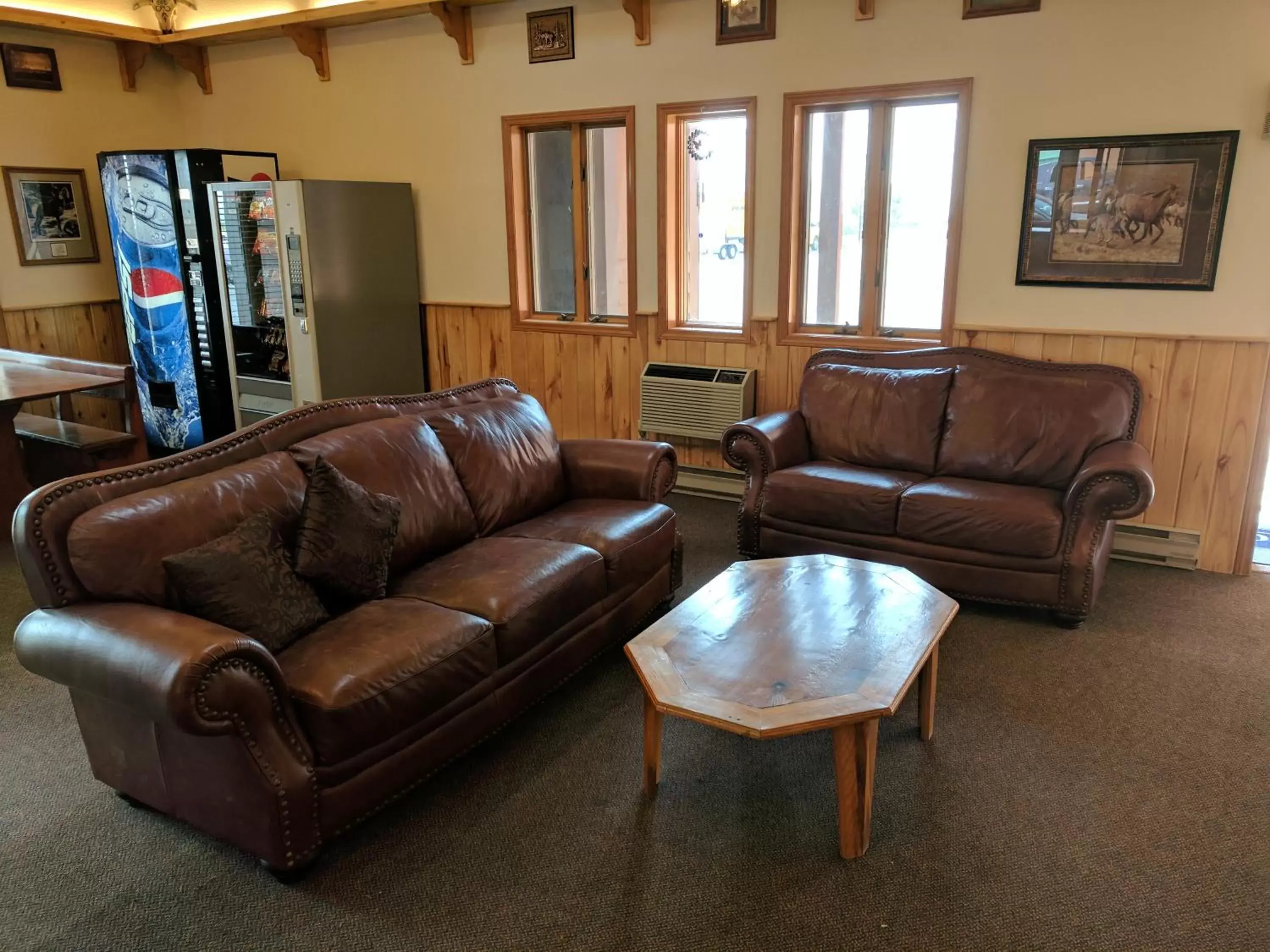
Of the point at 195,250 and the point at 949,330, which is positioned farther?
the point at 195,250

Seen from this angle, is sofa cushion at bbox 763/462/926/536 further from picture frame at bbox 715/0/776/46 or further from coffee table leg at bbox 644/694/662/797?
picture frame at bbox 715/0/776/46

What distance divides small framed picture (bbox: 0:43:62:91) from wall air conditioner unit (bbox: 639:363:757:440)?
4.30 meters

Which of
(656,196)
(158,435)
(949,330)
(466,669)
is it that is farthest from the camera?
(158,435)

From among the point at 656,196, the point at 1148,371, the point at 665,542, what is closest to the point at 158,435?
the point at 656,196

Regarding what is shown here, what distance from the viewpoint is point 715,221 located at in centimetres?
485

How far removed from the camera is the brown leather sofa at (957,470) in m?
3.26

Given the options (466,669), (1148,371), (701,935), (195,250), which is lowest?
(701,935)

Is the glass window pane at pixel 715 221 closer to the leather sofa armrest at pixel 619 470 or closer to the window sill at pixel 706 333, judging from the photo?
the window sill at pixel 706 333

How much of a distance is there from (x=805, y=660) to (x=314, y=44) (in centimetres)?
522

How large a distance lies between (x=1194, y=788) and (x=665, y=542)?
1.77 m

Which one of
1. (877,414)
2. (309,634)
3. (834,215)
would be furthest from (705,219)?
(309,634)

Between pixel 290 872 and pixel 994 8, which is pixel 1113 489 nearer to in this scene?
pixel 994 8

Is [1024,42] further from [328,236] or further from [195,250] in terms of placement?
[195,250]

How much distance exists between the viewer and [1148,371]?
12.5ft
